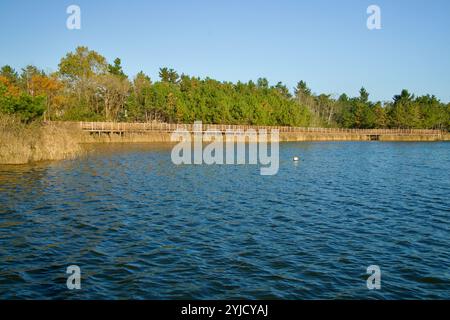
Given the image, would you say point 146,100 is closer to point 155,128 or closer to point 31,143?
point 155,128

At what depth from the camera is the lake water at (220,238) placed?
11.4 m

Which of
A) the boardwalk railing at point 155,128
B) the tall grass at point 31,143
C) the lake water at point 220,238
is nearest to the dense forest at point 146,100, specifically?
the boardwalk railing at point 155,128

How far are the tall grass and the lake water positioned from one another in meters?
7.19

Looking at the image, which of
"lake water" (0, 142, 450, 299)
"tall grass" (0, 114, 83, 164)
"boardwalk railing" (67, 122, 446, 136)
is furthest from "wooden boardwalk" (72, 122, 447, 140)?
"lake water" (0, 142, 450, 299)

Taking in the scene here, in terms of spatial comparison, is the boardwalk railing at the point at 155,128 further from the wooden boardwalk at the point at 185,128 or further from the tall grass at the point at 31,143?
the tall grass at the point at 31,143

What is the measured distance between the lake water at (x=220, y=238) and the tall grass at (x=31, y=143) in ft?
23.6

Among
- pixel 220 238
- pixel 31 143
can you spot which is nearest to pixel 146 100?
pixel 31 143

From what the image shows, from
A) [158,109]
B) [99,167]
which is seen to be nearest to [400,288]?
[99,167]

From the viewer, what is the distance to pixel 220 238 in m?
15.8

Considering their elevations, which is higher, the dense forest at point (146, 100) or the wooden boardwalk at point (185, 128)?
the dense forest at point (146, 100)

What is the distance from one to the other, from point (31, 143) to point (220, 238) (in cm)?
2863

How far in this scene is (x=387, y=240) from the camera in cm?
1565

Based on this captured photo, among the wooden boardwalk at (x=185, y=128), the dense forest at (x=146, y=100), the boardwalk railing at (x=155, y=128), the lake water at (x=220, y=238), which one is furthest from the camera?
the dense forest at (x=146, y=100)
